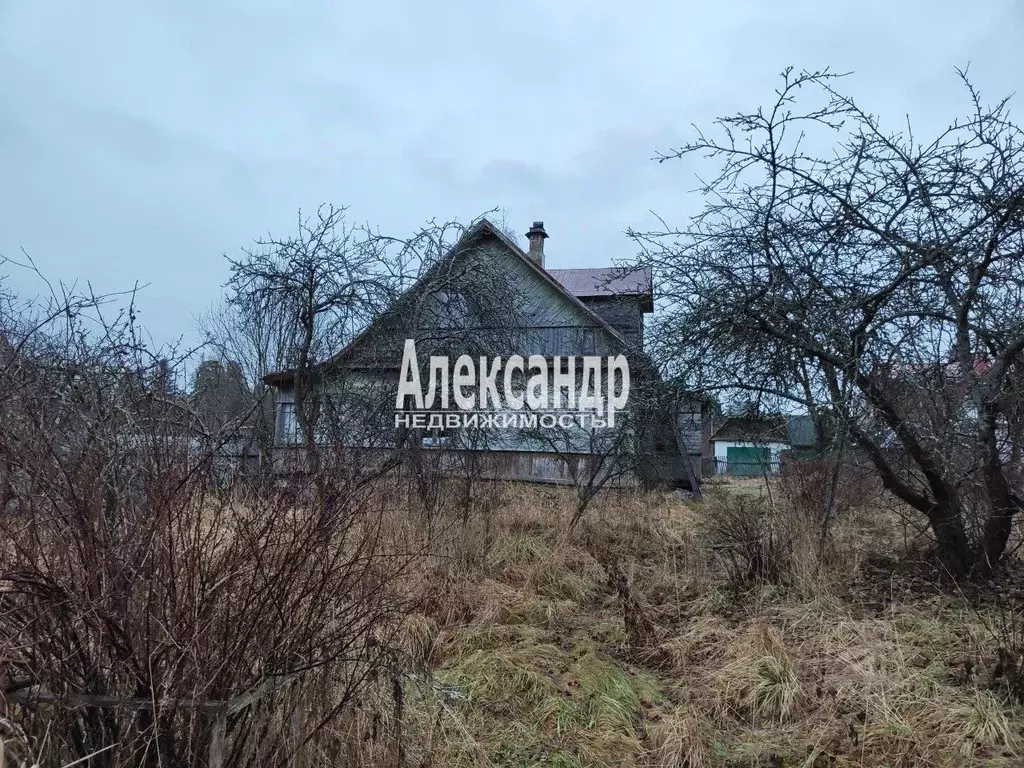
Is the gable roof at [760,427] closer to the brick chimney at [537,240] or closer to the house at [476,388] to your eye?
the house at [476,388]

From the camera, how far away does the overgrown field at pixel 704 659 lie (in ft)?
8.21

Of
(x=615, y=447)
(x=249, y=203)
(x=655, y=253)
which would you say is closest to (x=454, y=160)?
(x=249, y=203)

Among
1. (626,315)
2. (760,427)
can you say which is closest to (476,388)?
(626,315)

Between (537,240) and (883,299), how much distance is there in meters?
11.8

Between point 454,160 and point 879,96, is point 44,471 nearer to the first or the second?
point 879,96

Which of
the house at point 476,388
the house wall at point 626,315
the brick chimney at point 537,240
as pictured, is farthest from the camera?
the brick chimney at point 537,240

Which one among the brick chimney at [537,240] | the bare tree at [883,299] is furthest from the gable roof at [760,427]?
the brick chimney at [537,240]

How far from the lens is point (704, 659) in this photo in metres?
3.53

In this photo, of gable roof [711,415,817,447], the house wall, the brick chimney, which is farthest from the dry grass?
the brick chimney

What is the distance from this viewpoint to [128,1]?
19.7 ft

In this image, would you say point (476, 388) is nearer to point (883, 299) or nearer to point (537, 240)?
point (883, 299)

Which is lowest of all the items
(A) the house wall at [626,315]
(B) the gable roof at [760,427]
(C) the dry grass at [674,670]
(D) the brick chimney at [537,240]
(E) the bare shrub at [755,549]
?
(C) the dry grass at [674,670]

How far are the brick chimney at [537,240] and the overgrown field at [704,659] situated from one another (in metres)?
10.8

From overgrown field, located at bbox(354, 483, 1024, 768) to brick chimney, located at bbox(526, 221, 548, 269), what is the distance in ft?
35.4
